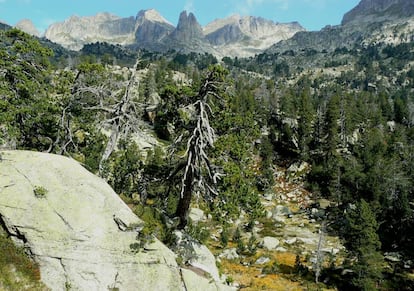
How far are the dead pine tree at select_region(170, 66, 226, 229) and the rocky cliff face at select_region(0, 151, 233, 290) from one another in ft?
13.8

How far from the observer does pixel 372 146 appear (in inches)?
3570

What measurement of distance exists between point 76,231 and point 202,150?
26.2ft

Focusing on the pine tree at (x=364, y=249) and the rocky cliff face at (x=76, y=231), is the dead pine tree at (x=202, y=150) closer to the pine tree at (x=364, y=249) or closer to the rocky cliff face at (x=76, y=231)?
the rocky cliff face at (x=76, y=231)

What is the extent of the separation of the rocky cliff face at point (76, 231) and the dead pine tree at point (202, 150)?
4.22m

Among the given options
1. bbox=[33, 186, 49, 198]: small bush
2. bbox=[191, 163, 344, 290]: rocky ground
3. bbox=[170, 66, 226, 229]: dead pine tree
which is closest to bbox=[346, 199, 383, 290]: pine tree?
bbox=[191, 163, 344, 290]: rocky ground

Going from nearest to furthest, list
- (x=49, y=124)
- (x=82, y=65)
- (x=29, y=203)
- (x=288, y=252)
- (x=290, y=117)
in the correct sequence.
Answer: (x=29, y=203), (x=82, y=65), (x=49, y=124), (x=288, y=252), (x=290, y=117)

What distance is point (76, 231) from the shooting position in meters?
16.8

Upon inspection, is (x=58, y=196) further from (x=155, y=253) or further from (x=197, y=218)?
(x=197, y=218)

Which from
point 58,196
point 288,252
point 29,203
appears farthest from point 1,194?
point 288,252

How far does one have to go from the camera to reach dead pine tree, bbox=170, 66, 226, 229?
20.9 meters

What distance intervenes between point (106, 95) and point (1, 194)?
10538 millimetres

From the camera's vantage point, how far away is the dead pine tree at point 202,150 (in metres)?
20.9

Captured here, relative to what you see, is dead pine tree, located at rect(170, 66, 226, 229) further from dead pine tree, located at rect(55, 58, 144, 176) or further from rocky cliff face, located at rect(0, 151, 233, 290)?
dead pine tree, located at rect(55, 58, 144, 176)

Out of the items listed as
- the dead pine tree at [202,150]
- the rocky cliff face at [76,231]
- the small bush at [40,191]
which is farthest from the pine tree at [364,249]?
the small bush at [40,191]
